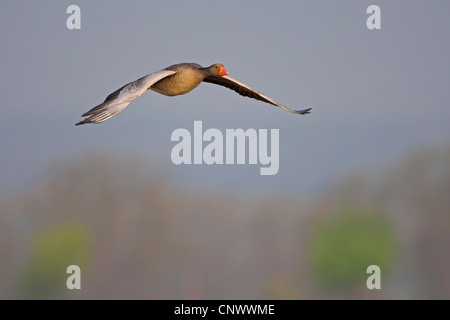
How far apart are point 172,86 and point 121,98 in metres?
1.17

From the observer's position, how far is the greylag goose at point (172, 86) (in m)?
9.32

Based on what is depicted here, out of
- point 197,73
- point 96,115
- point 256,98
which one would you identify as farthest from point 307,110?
point 96,115

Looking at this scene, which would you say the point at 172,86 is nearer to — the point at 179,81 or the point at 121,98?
the point at 179,81

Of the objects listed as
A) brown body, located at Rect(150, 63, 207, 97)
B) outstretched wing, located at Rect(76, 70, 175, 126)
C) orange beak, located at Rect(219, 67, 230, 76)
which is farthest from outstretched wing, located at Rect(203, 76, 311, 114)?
outstretched wing, located at Rect(76, 70, 175, 126)

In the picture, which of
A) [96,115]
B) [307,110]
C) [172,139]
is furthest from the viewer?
[172,139]

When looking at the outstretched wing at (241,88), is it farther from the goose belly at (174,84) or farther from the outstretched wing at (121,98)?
Result: the outstretched wing at (121,98)

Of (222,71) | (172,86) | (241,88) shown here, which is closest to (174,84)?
(172,86)

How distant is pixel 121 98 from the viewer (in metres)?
9.59

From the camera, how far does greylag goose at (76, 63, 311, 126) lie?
30.6ft

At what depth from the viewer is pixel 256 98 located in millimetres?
12078

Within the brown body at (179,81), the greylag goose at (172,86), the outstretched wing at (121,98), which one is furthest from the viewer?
the brown body at (179,81)

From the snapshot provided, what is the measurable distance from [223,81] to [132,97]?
2723 millimetres

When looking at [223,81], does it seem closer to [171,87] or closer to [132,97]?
[171,87]

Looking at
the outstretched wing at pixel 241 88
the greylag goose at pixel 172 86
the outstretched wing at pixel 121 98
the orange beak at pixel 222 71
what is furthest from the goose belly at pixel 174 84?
the outstretched wing at pixel 241 88
